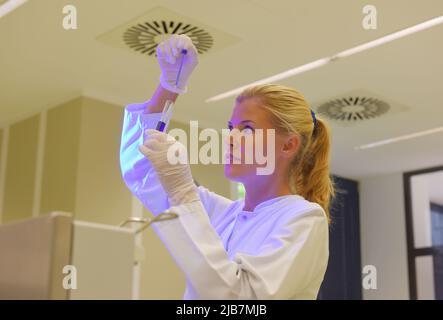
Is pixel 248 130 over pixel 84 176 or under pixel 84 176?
under

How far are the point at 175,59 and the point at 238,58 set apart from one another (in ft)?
6.62

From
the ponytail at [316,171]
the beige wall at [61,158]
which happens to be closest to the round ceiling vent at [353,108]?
the beige wall at [61,158]

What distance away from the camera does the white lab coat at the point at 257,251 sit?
0.93 m

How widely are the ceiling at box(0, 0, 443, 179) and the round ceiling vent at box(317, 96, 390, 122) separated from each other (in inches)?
3.4

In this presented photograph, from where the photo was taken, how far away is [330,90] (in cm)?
368

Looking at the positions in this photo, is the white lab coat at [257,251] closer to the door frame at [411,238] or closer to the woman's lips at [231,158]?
the woman's lips at [231,158]

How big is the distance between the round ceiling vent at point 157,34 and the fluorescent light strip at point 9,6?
493mm

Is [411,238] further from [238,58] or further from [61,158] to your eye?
[61,158]

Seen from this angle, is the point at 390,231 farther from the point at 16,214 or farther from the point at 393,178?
the point at 16,214

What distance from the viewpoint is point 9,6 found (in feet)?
9.04

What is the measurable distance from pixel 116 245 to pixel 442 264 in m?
4.87

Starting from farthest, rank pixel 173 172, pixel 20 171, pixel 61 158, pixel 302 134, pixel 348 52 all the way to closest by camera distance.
A: pixel 20 171, pixel 61 158, pixel 348 52, pixel 302 134, pixel 173 172

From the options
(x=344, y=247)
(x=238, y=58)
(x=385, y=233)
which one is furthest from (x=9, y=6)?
(x=385, y=233)
